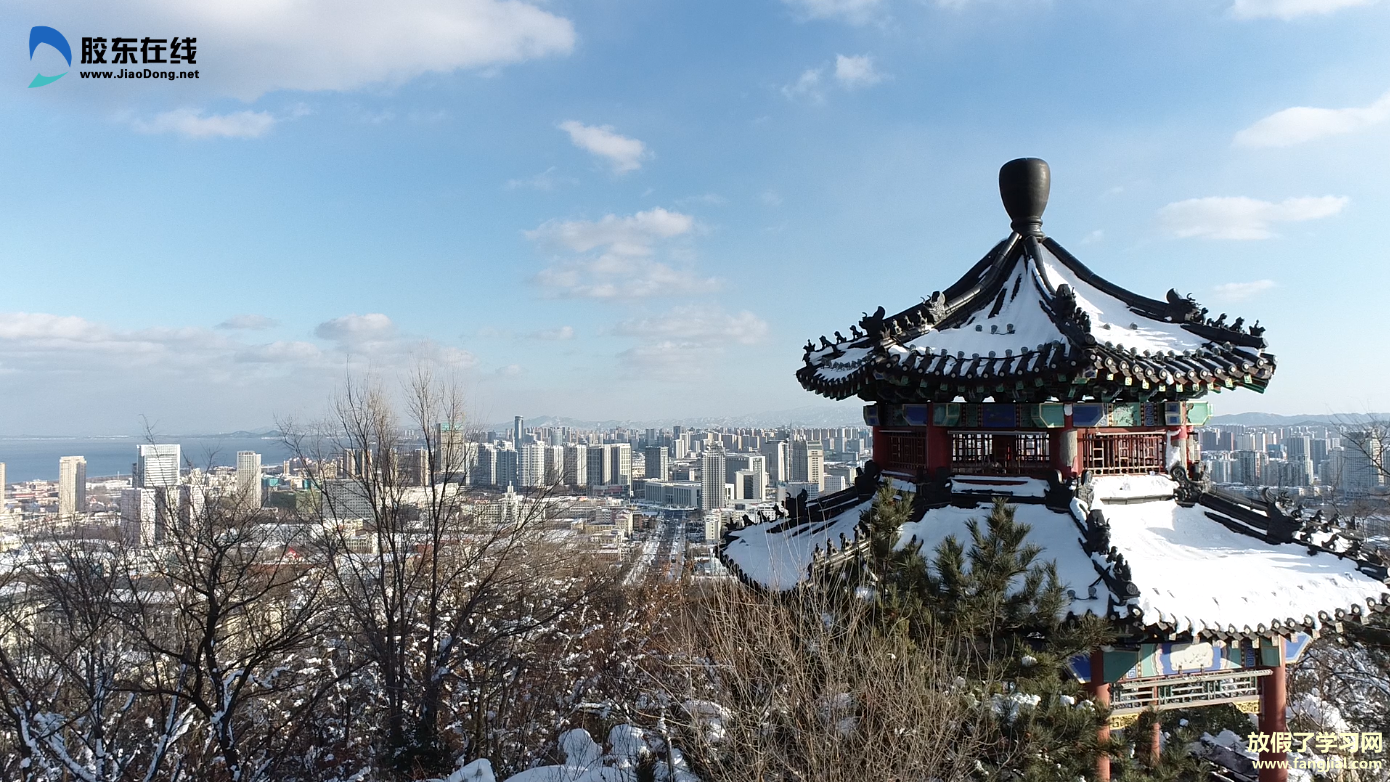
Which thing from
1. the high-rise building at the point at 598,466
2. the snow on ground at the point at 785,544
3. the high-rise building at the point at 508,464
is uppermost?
the snow on ground at the point at 785,544

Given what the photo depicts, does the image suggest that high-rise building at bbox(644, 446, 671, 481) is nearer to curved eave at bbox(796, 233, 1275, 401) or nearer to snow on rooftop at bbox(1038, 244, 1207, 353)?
snow on rooftop at bbox(1038, 244, 1207, 353)

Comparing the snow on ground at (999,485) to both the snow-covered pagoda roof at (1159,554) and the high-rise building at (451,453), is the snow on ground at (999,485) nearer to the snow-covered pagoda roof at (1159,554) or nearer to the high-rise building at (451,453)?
the snow-covered pagoda roof at (1159,554)

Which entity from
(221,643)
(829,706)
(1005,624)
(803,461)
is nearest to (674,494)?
(803,461)

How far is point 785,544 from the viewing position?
7.48 m

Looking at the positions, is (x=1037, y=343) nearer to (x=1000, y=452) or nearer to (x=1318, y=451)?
(x=1000, y=452)

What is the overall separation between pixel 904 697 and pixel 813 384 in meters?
4.10

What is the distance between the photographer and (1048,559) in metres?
5.96

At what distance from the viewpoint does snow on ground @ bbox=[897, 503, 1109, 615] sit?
18.2 feet

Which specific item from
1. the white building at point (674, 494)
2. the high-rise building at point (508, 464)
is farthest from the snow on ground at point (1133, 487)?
the white building at point (674, 494)

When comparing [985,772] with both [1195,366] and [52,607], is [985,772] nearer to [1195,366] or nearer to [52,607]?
[1195,366]

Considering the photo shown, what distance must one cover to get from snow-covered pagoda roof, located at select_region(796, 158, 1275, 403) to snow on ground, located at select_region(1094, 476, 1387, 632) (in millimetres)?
1233

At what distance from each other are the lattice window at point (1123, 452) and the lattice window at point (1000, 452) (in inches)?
14.8

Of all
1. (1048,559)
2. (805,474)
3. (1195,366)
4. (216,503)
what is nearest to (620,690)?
(216,503)

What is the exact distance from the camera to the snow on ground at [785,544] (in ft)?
21.9
